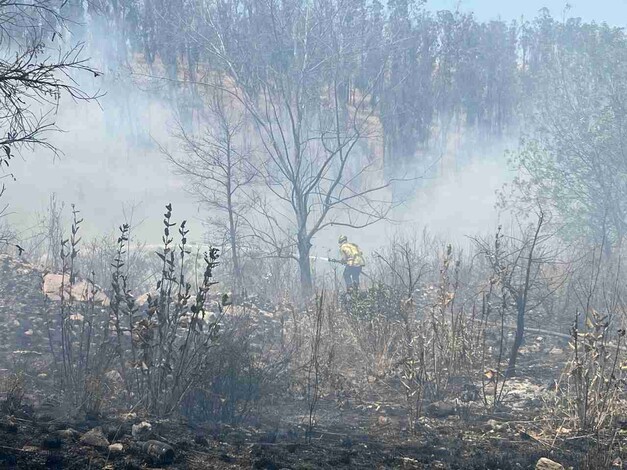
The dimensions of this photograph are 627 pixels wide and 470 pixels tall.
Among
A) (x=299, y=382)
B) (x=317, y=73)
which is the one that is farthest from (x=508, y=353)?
(x=317, y=73)

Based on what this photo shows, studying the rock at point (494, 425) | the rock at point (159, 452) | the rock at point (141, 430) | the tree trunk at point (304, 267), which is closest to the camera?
the rock at point (159, 452)

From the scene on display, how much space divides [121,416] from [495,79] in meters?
32.0

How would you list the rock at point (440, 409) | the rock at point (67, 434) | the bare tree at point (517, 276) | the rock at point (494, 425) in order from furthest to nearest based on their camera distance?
the bare tree at point (517, 276), the rock at point (440, 409), the rock at point (494, 425), the rock at point (67, 434)

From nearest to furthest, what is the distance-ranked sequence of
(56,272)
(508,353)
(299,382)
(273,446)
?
(273,446)
(299,382)
(508,353)
(56,272)

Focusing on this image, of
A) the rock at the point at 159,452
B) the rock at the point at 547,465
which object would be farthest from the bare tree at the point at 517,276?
the rock at the point at 159,452

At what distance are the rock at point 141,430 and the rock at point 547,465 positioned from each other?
2748 mm

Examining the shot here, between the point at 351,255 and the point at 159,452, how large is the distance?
1240 cm

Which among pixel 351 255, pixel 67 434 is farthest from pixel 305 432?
pixel 351 255

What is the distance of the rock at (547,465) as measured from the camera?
198 inches

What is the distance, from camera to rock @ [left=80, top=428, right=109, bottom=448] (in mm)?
4586

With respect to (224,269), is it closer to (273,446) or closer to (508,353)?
(508,353)

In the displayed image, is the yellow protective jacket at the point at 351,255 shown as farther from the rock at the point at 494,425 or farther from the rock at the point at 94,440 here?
the rock at the point at 94,440

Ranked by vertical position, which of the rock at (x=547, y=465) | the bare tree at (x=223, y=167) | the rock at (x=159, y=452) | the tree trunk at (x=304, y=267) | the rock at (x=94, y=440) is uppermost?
the bare tree at (x=223, y=167)

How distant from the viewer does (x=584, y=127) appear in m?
19.3
